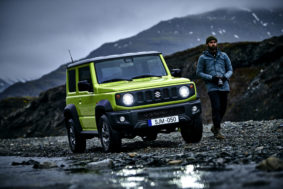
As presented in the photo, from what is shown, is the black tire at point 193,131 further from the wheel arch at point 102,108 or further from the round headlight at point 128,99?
the wheel arch at point 102,108

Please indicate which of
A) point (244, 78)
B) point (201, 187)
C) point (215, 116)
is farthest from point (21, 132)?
point (201, 187)

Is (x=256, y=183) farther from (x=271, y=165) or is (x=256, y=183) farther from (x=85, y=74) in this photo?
(x=85, y=74)

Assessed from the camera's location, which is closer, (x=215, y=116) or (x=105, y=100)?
(x=105, y=100)

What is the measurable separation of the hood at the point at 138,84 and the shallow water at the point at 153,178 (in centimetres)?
250

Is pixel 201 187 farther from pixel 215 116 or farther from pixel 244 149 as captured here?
pixel 215 116

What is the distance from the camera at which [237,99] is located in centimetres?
2264

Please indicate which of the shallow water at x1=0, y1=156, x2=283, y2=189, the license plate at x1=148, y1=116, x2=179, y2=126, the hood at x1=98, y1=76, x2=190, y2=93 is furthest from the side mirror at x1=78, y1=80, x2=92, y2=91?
the shallow water at x1=0, y1=156, x2=283, y2=189

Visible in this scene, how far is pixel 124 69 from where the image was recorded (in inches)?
361

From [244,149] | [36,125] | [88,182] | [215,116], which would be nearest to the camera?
[88,182]

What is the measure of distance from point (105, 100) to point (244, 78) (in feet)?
57.9

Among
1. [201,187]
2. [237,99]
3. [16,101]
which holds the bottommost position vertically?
[16,101]

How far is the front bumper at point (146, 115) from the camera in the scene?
26.7 feet

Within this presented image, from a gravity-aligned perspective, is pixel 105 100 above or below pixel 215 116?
above

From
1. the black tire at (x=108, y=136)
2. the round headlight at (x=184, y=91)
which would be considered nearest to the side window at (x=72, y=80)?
the black tire at (x=108, y=136)
